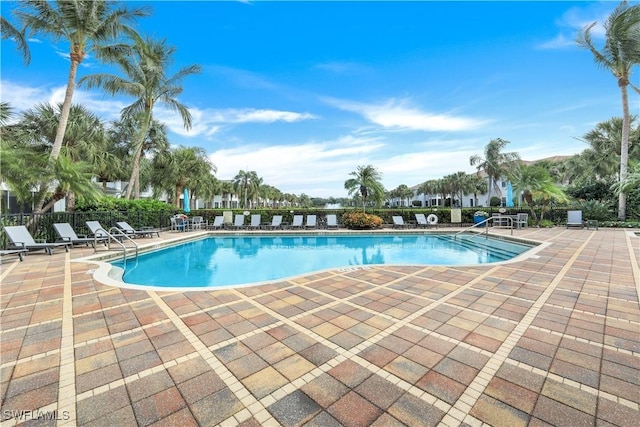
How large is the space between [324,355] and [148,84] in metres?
18.0

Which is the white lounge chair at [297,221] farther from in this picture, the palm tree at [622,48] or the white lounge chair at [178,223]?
the palm tree at [622,48]

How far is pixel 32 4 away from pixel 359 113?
1534 cm

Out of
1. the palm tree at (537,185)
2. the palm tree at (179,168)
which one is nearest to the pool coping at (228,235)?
the palm tree at (537,185)

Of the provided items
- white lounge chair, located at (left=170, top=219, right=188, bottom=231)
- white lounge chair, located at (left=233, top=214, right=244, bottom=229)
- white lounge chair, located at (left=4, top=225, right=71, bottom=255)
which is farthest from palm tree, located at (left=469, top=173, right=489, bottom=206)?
white lounge chair, located at (left=4, top=225, right=71, bottom=255)

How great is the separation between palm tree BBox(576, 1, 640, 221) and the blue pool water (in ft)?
34.2

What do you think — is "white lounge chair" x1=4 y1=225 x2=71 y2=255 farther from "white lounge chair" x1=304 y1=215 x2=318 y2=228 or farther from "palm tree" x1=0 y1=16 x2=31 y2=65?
"white lounge chair" x1=304 y1=215 x2=318 y2=228

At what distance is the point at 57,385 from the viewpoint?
2.13m

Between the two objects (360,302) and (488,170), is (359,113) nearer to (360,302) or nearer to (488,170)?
(360,302)

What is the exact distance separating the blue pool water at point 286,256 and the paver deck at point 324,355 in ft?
8.80

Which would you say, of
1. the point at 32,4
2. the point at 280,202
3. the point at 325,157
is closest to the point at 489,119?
the point at 325,157

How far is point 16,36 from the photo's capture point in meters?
10.1

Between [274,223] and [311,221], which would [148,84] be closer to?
[274,223]

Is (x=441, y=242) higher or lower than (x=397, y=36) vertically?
lower

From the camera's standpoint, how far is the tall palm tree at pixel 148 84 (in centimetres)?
1386
